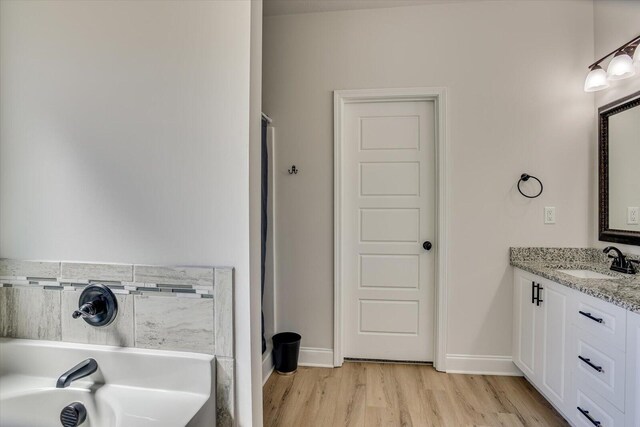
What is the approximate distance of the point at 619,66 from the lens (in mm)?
1901

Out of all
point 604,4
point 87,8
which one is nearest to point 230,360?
point 87,8

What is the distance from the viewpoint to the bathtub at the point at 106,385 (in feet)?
3.13

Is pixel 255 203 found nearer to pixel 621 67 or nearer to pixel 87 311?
pixel 87 311

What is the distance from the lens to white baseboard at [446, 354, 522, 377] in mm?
2367

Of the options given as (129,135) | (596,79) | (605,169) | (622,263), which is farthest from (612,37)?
(129,135)

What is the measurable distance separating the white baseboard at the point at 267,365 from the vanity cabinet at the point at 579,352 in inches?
69.2

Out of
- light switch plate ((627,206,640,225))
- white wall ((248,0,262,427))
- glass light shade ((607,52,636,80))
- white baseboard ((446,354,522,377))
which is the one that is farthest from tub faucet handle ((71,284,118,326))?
glass light shade ((607,52,636,80))

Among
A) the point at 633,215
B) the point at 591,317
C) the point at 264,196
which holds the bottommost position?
the point at 591,317

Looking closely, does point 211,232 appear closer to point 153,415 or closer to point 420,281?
point 153,415

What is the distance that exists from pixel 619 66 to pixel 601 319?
1.48 m

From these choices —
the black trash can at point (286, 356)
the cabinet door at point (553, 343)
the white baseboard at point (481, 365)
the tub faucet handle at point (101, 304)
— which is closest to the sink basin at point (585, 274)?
the cabinet door at point (553, 343)

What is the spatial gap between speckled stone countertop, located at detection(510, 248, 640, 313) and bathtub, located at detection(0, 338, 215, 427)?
1.66 meters

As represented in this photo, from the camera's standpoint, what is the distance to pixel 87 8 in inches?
40.8

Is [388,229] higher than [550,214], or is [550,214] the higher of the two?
[550,214]
